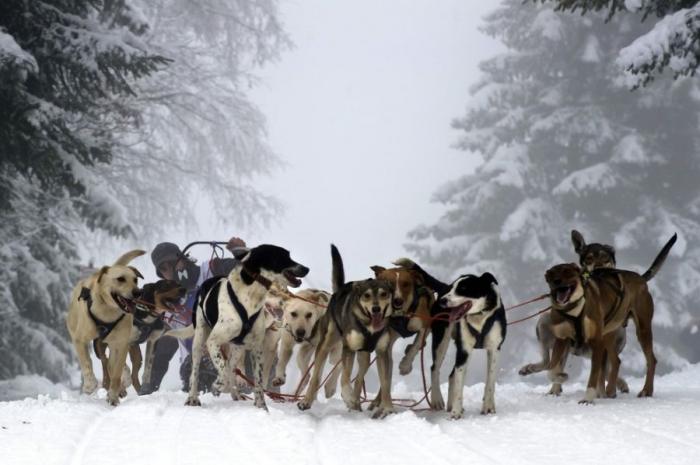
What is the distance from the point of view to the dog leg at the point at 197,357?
7594mm

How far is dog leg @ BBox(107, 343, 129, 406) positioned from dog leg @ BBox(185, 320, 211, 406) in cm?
64

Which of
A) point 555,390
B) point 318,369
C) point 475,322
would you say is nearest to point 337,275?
point 318,369

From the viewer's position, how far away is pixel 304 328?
9000mm

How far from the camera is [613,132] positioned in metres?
26.3

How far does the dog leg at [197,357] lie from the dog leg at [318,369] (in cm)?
90

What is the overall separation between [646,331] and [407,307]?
2.73 metres

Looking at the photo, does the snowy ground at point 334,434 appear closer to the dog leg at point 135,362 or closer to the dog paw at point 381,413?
the dog paw at point 381,413

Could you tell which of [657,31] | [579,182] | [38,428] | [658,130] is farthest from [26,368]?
[658,130]

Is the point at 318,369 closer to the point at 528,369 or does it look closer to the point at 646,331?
the point at 528,369

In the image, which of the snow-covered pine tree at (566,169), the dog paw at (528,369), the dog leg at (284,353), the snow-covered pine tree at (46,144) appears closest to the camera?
the dog paw at (528,369)

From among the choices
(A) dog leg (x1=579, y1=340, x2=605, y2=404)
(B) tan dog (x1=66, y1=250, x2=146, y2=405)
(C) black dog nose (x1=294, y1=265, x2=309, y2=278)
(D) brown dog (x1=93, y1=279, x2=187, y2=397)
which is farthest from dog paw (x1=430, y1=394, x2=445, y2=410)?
(B) tan dog (x1=66, y1=250, x2=146, y2=405)

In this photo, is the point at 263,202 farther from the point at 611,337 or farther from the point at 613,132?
the point at 611,337

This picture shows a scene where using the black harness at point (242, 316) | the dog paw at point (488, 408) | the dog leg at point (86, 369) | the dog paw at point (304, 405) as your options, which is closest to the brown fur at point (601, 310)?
the dog paw at point (488, 408)

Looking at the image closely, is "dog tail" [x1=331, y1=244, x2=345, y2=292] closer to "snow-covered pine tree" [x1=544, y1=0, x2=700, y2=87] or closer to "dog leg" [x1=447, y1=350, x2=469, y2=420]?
"dog leg" [x1=447, y1=350, x2=469, y2=420]
